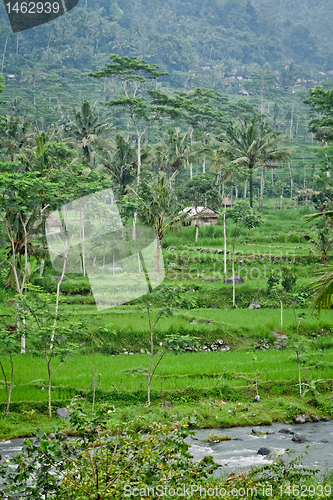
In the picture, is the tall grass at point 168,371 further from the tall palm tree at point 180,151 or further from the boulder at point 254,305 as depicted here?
the tall palm tree at point 180,151

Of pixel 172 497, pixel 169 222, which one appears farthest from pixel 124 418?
pixel 169 222

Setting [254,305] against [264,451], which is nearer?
[264,451]

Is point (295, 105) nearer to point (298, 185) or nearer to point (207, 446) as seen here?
point (298, 185)

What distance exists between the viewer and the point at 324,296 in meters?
6.83

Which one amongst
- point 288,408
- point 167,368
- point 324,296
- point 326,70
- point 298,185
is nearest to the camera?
point 324,296

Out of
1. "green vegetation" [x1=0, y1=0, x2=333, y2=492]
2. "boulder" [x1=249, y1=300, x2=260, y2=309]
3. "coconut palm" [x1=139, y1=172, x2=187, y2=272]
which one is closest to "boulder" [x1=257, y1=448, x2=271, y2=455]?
"green vegetation" [x1=0, y1=0, x2=333, y2=492]

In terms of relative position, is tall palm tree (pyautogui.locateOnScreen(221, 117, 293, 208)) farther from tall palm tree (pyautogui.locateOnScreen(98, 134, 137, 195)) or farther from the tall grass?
the tall grass

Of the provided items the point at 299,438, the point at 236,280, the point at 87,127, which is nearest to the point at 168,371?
the point at 299,438

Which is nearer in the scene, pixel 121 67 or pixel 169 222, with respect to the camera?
pixel 169 222

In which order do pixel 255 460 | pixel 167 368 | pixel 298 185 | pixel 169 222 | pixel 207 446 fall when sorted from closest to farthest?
pixel 255 460, pixel 207 446, pixel 167 368, pixel 169 222, pixel 298 185

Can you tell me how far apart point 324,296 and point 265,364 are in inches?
207

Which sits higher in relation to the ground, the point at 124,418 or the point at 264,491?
the point at 264,491

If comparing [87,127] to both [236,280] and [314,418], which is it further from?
[314,418]

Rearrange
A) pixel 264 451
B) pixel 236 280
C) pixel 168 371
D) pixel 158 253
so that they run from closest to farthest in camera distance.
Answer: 1. pixel 264 451
2. pixel 168 371
3. pixel 236 280
4. pixel 158 253
